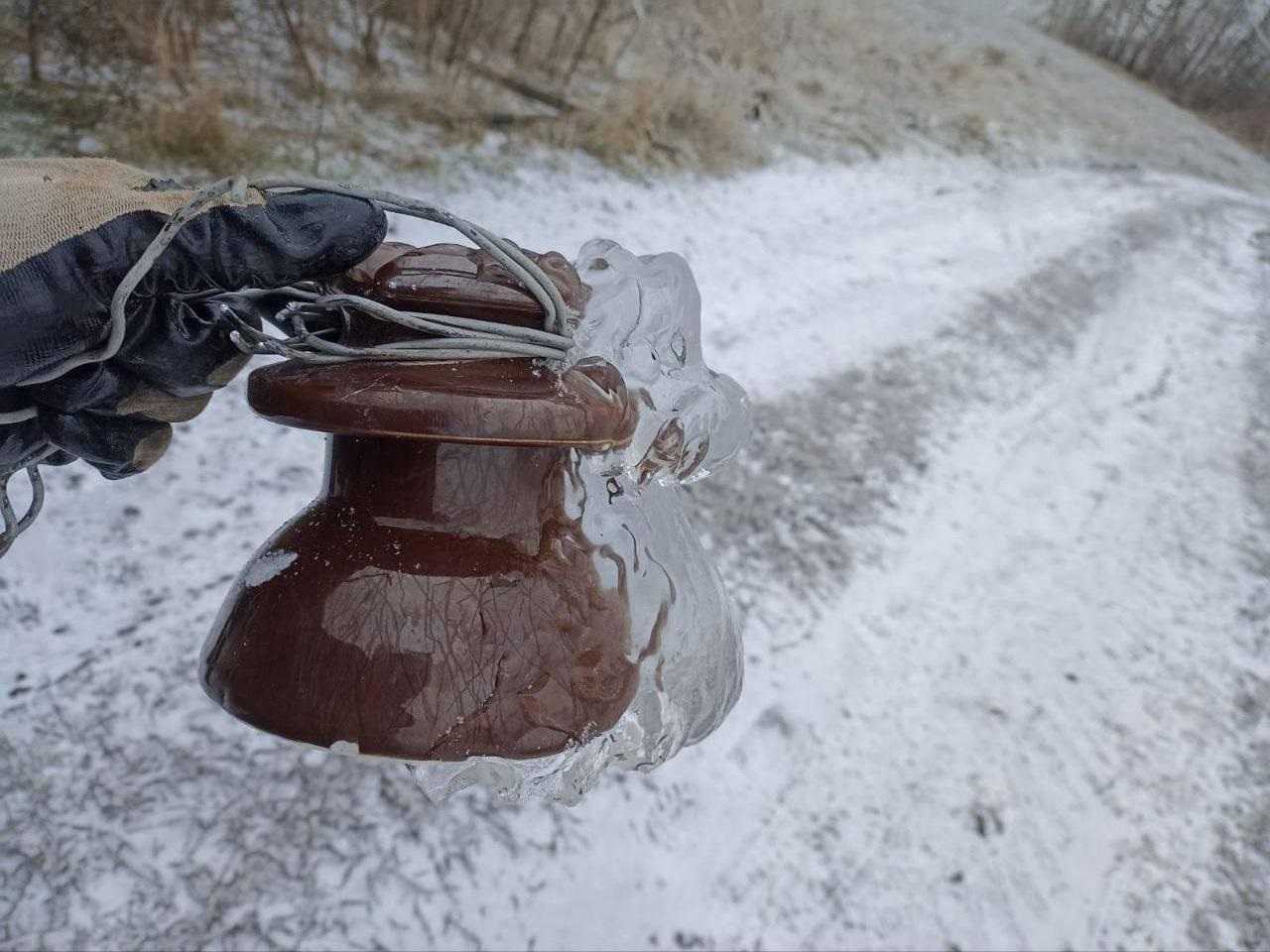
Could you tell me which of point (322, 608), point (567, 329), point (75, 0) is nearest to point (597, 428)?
point (567, 329)

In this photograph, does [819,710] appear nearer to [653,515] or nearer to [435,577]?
[653,515]

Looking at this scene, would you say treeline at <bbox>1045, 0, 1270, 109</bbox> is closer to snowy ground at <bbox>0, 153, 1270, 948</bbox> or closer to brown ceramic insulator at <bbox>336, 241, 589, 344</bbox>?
snowy ground at <bbox>0, 153, 1270, 948</bbox>

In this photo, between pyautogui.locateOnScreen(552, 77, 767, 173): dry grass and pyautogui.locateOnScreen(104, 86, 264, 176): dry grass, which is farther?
pyautogui.locateOnScreen(552, 77, 767, 173): dry grass

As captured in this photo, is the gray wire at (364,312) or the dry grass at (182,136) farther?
the dry grass at (182,136)

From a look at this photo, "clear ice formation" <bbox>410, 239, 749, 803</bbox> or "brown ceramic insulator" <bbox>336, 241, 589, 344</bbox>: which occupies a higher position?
"brown ceramic insulator" <bbox>336, 241, 589, 344</bbox>

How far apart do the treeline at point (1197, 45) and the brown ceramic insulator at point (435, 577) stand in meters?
20.9

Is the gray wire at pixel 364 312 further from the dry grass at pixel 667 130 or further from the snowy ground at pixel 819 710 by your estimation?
the dry grass at pixel 667 130

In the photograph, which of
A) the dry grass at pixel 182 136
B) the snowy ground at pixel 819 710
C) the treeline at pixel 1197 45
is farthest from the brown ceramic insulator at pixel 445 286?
the treeline at pixel 1197 45

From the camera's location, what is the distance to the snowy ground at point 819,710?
5.83ft

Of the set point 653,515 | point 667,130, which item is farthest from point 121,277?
point 667,130

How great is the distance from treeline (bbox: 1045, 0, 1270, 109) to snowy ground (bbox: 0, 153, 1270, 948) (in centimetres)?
1668

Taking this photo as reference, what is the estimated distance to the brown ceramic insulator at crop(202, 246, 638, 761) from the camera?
0.94m

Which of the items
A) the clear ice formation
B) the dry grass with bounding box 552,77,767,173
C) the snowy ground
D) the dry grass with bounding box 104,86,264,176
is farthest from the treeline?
the clear ice formation

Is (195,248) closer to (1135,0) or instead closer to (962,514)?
(962,514)
